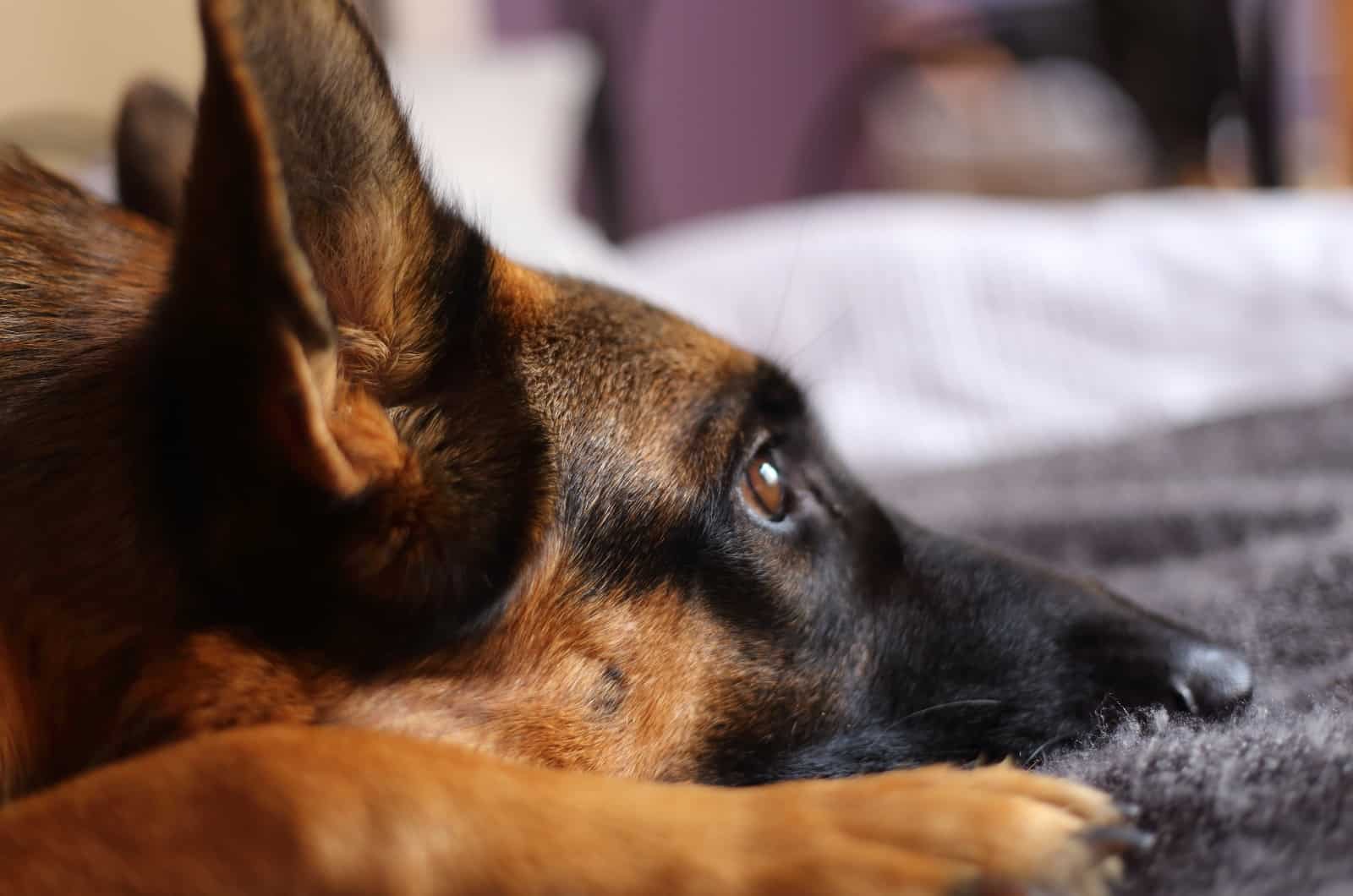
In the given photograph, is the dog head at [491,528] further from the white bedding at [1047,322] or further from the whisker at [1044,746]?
the white bedding at [1047,322]

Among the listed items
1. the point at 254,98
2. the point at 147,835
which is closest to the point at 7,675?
the point at 147,835

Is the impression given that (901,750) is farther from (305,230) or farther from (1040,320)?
(1040,320)

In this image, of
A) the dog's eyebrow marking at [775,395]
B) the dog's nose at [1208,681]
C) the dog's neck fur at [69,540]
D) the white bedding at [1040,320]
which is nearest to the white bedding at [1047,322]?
the white bedding at [1040,320]

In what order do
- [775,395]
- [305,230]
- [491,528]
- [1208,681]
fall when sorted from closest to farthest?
1. [305,230]
2. [491,528]
3. [1208,681]
4. [775,395]

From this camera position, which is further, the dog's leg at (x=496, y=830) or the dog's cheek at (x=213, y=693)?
A: the dog's cheek at (x=213, y=693)

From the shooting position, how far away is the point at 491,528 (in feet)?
2.91

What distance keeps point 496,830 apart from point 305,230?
0.39 metres

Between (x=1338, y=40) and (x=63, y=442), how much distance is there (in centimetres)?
624

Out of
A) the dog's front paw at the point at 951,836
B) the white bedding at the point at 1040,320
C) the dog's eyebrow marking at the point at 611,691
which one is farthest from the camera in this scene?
the white bedding at the point at 1040,320

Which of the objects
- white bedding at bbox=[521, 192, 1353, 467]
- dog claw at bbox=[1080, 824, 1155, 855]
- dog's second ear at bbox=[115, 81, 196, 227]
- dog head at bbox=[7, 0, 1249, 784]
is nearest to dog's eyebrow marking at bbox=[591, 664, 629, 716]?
dog head at bbox=[7, 0, 1249, 784]

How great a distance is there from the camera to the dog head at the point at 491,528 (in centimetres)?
73

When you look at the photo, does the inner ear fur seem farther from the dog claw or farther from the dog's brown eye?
the dog claw

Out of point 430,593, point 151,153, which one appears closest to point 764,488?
point 430,593

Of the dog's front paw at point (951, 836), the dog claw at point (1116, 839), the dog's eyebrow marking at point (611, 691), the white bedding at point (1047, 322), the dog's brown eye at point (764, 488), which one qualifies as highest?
the dog's brown eye at point (764, 488)
